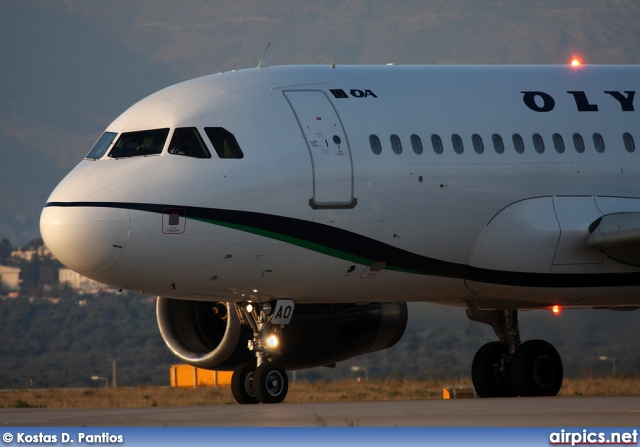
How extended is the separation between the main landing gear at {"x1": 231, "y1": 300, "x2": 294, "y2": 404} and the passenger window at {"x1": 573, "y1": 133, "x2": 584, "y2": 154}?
5093 millimetres

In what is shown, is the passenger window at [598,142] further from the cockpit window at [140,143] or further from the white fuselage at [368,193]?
the cockpit window at [140,143]

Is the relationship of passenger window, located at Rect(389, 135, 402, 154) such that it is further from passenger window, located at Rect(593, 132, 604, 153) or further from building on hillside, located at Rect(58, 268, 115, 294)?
building on hillside, located at Rect(58, 268, 115, 294)

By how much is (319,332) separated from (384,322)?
1.32 meters

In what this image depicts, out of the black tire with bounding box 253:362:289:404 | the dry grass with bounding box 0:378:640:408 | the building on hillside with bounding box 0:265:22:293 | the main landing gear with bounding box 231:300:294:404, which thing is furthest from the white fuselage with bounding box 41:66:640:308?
the building on hillside with bounding box 0:265:22:293

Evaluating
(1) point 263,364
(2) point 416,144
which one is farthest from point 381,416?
(2) point 416,144

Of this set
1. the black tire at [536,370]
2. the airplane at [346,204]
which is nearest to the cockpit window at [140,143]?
the airplane at [346,204]

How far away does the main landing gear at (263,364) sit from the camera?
824 inches

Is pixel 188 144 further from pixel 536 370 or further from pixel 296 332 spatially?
pixel 536 370

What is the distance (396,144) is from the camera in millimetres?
21516

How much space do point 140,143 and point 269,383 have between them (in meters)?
3.81

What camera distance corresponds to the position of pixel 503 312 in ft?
81.7

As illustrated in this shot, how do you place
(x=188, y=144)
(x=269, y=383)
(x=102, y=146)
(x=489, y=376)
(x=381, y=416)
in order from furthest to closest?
(x=489, y=376) < (x=102, y=146) < (x=269, y=383) < (x=188, y=144) < (x=381, y=416)

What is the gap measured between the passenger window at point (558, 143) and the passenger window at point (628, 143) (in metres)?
1.15

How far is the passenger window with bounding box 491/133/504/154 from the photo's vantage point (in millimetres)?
22219
